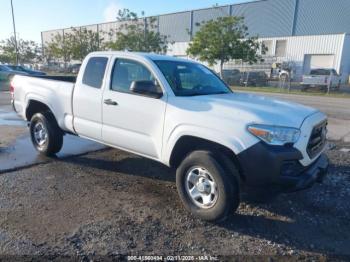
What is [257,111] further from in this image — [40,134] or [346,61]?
[346,61]

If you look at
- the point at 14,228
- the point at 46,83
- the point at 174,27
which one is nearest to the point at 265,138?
the point at 14,228

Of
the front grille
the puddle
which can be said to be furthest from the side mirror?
the puddle

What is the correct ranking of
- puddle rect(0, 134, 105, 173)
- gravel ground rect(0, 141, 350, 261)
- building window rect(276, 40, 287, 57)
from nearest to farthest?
1. gravel ground rect(0, 141, 350, 261)
2. puddle rect(0, 134, 105, 173)
3. building window rect(276, 40, 287, 57)

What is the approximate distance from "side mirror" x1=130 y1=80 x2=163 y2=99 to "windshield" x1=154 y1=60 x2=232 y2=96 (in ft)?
0.65

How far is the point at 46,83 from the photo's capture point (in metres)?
5.80

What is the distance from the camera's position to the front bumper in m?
3.27

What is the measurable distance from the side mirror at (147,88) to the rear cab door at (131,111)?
6 centimetres

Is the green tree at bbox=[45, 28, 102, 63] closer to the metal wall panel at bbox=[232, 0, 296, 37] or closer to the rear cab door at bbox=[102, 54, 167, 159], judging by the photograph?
the metal wall panel at bbox=[232, 0, 296, 37]

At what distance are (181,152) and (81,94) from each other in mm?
2026

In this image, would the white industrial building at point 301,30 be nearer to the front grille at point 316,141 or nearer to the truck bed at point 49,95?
the truck bed at point 49,95

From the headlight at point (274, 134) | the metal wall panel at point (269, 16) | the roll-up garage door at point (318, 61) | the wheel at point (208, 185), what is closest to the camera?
the headlight at point (274, 134)

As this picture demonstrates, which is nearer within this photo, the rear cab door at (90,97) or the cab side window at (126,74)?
Result: the cab side window at (126,74)

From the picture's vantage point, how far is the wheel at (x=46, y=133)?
19.1ft

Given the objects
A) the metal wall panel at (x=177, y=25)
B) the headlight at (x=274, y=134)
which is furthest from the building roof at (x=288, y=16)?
the headlight at (x=274, y=134)
